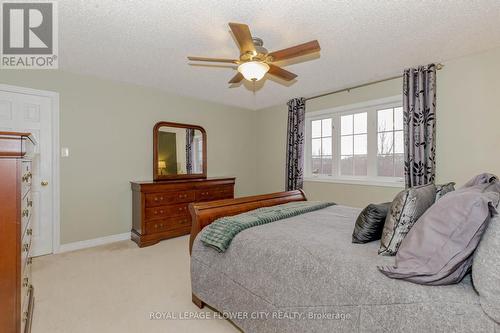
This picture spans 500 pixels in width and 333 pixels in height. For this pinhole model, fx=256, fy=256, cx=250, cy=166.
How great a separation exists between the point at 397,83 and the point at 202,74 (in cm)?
265

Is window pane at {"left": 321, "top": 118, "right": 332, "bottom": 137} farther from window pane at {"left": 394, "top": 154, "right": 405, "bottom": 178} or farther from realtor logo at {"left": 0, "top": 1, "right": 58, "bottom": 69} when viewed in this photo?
realtor logo at {"left": 0, "top": 1, "right": 58, "bottom": 69}

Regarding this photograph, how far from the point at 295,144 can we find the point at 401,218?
3.24 metres

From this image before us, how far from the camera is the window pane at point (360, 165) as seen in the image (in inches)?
156

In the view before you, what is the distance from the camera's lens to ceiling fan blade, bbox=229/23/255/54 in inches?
70.0

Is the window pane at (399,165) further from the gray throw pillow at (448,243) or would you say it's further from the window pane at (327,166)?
the gray throw pillow at (448,243)

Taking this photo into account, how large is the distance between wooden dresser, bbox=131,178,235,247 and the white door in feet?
3.33

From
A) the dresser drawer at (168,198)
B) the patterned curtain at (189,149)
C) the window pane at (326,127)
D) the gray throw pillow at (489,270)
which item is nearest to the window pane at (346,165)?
the window pane at (326,127)

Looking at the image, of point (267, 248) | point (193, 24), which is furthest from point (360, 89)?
point (267, 248)

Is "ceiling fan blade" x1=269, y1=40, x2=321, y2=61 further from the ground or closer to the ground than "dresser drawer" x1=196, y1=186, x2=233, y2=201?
further from the ground

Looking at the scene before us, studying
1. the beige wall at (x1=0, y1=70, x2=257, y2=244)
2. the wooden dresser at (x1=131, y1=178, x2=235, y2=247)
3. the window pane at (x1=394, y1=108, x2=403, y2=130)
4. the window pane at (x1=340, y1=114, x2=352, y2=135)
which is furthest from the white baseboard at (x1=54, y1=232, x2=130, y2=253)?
the window pane at (x1=394, y1=108, x2=403, y2=130)

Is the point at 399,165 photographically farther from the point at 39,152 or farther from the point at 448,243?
the point at 39,152

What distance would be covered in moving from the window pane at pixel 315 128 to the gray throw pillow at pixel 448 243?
350 cm

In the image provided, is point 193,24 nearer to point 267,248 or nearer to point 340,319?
point 267,248

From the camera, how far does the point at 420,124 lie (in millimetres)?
3164
